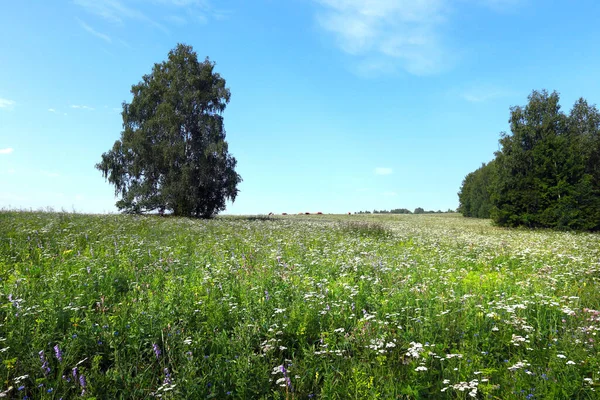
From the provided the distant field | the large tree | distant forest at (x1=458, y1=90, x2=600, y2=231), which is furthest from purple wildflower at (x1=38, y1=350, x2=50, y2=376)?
distant forest at (x1=458, y1=90, x2=600, y2=231)

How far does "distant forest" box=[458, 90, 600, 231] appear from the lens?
97.5 ft

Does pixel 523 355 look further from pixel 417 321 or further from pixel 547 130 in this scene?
pixel 547 130

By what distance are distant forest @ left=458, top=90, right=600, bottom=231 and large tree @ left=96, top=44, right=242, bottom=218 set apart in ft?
82.1

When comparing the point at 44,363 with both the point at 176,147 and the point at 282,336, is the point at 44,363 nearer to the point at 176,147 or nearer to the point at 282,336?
the point at 282,336

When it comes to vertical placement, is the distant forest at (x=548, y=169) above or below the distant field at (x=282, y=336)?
above

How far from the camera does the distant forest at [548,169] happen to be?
29703 mm

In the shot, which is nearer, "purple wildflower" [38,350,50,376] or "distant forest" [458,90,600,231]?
"purple wildflower" [38,350,50,376]

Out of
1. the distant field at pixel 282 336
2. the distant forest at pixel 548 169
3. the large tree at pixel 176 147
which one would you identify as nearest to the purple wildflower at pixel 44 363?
the distant field at pixel 282 336

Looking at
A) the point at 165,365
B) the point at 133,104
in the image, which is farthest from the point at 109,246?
the point at 133,104

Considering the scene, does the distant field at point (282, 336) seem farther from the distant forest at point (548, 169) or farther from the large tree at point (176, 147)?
the distant forest at point (548, 169)

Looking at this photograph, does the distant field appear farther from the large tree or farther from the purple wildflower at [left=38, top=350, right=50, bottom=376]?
the large tree

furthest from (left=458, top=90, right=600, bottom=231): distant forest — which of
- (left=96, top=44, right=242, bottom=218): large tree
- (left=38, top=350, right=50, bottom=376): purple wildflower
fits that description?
(left=38, top=350, right=50, bottom=376): purple wildflower

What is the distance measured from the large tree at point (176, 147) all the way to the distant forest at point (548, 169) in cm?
2502

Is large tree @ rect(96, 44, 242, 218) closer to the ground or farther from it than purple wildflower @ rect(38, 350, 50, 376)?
farther from it
